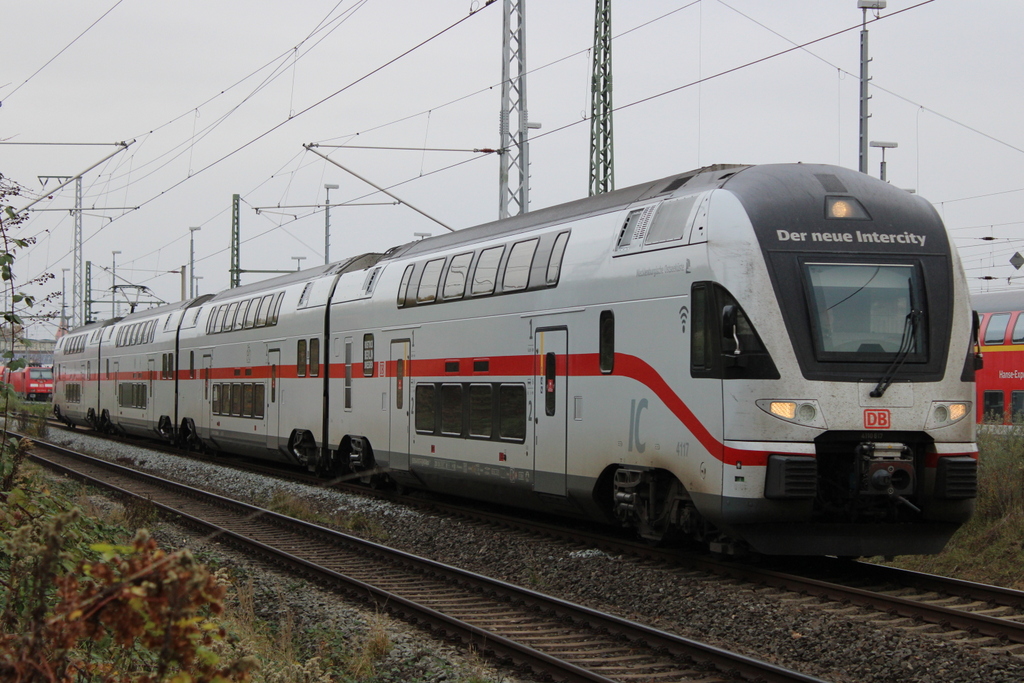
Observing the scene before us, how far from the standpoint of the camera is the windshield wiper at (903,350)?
28.8 ft

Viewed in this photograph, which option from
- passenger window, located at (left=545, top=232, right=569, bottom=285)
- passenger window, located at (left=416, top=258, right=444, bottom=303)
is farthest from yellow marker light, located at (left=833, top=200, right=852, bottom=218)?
passenger window, located at (left=416, top=258, right=444, bottom=303)

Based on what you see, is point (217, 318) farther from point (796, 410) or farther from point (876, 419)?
point (876, 419)

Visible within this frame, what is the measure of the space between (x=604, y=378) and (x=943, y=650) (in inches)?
174

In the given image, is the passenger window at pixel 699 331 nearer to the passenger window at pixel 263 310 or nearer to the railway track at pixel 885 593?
the railway track at pixel 885 593

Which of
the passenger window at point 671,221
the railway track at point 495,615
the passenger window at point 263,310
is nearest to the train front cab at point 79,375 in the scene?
the passenger window at point 263,310

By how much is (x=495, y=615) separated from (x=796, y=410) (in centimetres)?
304

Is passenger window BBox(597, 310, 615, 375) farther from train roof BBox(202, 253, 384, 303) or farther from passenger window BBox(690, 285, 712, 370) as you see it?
train roof BBox(202, 253, 384, 303)

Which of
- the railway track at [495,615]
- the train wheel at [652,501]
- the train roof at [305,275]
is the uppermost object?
the train roof at [305,275]

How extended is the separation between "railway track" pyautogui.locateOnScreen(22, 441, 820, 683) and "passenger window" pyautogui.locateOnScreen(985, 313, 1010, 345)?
19844 millimetres

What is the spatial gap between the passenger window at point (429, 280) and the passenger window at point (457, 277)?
281 mm

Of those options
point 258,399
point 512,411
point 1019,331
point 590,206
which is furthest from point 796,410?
point 1019,331

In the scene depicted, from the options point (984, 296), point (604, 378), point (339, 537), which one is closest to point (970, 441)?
point (604, 378)

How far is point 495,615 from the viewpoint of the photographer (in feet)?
27.9

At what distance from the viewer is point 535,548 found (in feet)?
36.7
